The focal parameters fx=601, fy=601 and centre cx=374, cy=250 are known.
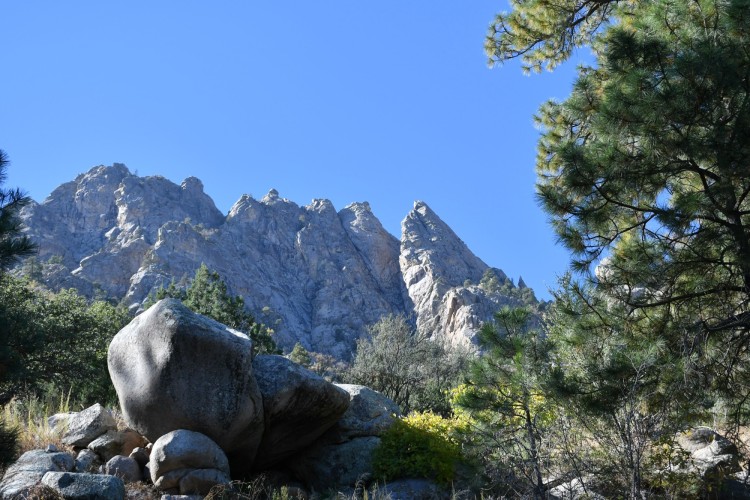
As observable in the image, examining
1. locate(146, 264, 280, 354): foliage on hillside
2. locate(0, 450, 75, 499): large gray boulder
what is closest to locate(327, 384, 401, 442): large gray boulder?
locate(0, 450, 75, 499): large gray boulder

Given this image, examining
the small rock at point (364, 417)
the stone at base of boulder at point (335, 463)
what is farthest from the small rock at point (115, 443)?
the small rock at point (364, 417)

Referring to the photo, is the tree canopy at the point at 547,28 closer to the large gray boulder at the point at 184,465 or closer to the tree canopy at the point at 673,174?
the tree canopy at the point at 673,174

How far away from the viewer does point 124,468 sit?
23.7ft

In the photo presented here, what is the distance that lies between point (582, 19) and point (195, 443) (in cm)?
730

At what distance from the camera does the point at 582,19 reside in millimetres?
7957

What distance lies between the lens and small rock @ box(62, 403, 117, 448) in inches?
307

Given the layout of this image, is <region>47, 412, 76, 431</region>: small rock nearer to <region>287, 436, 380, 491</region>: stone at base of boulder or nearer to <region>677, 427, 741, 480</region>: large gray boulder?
<region>287, 436, 380, 491</region>: stone at base of boulder

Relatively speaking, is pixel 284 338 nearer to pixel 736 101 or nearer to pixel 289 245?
pixel 289 245

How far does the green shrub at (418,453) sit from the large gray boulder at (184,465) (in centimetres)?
259

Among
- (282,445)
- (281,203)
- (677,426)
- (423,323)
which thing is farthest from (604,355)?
(281,203)

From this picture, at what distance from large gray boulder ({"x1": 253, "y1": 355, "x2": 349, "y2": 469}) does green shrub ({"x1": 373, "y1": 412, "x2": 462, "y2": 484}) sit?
3.00ft

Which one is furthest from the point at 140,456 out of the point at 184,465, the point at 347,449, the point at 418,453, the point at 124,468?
the point at 418,453

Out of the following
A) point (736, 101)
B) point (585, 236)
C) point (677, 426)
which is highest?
point (736, 101)

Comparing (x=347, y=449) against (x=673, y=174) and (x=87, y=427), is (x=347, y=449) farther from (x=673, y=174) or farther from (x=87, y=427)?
(x=673, y=174)
